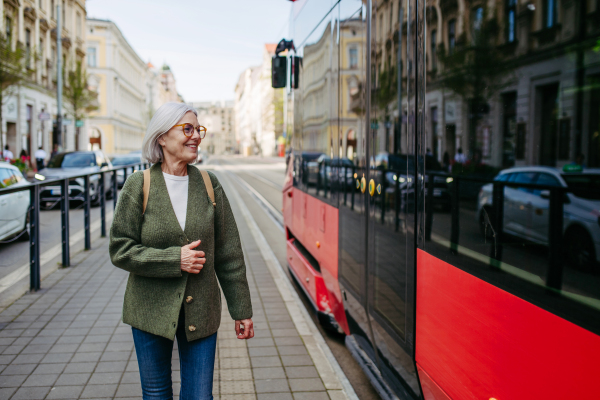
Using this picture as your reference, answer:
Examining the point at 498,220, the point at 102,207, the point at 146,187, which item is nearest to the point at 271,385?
the point at 146,187

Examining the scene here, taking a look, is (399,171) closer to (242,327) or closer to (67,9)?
(242,327)

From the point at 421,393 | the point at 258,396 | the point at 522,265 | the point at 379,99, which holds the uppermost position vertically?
the point at 379,99

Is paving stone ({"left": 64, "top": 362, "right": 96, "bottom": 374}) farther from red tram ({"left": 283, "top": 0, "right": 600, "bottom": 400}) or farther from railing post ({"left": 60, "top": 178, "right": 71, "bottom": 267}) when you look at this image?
railing post ({"left": 60, "top": 178, "right": 71, "bottom": 267})

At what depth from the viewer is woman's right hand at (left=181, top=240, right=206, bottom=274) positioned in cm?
224

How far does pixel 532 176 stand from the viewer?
1765 mm

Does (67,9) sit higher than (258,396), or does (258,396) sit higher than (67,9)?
(67,9)

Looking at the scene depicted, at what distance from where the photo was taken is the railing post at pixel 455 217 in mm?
2279

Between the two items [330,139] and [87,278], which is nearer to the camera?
[330,139]

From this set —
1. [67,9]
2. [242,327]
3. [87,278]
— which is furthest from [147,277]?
[67,9]

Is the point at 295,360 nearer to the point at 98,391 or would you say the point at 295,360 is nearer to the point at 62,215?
the point at 98,391

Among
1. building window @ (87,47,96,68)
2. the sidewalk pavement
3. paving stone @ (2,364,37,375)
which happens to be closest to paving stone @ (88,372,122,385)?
the sidewalk pavement

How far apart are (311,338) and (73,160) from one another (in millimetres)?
16386

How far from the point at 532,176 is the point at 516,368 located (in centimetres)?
63

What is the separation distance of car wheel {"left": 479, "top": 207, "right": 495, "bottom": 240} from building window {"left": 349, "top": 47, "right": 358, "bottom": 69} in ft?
6.77
